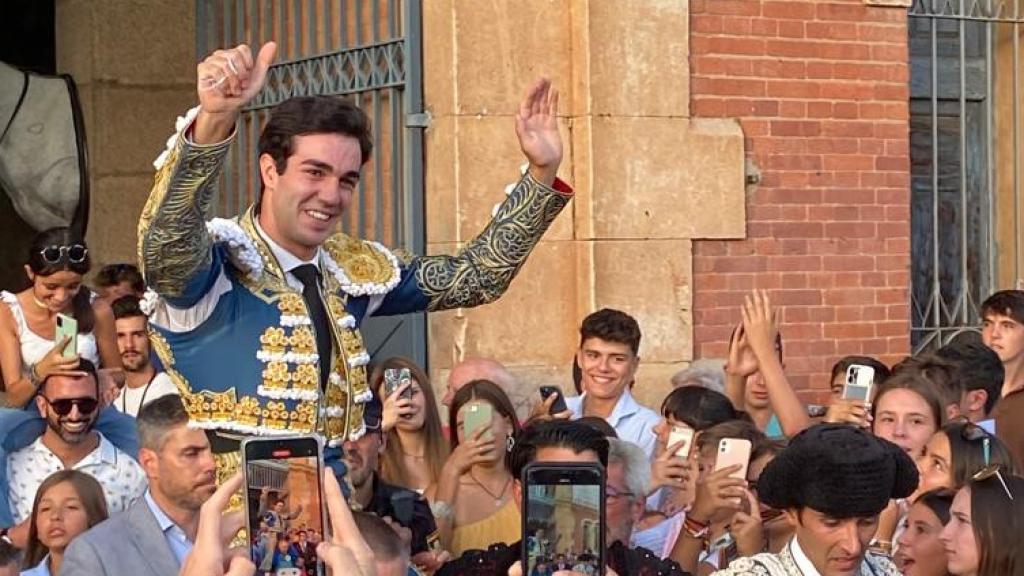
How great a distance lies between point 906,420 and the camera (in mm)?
6762

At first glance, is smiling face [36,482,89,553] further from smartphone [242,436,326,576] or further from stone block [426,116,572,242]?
stone block [426,116,572,242]

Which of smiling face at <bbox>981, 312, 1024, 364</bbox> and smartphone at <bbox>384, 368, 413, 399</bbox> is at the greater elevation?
smiling face at <bbox>981, 312, 1024, 364</bbox>

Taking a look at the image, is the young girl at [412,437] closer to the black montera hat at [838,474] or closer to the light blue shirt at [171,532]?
the light blue shirt at [171,532]

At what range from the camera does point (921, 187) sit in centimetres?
1070

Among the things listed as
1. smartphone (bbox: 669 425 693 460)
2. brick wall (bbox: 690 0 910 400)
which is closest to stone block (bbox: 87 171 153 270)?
brick wall (bbox: 690 0 910 400)

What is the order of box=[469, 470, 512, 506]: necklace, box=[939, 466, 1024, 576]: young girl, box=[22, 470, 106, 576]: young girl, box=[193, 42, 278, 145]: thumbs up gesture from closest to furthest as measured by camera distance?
box=[193, 42, 278, 145]: thumbs up gesture → box=[939, 466, 1024, 576]: young girl → box=[22, 470, 106, 576]: young girl → box=[469, 470, 512, 506]: necklace

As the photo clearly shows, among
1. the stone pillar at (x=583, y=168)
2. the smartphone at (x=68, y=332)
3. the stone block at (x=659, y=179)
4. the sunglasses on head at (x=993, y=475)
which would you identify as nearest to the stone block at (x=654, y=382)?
the stone pillar at (x=583, y=168)

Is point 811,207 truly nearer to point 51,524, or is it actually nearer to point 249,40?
point 249,40

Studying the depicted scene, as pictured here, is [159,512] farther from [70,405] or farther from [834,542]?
[834,542]

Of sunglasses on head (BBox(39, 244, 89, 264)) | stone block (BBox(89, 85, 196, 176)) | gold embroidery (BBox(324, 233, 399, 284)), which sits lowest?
gold embroidery (BBox(324, 233, 399, 284))

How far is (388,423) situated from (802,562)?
118 inches

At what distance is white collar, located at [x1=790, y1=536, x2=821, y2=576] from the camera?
450 cm

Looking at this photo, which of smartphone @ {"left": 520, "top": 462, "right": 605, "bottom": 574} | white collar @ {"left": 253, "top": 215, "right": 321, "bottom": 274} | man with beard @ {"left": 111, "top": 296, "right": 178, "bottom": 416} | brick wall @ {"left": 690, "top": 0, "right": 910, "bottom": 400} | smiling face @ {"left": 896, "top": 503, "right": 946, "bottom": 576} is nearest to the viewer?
smartphone @ {"left": 520, "top": 462, "right": 605, "bottom": 574}

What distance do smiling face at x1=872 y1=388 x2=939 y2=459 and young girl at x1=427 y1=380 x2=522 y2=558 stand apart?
1.20 metres
